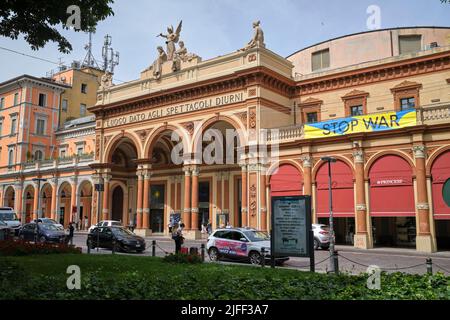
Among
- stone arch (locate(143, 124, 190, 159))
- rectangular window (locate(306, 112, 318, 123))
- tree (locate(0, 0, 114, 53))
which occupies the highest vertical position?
rectangular window (locate(306, 112, 318, 123))

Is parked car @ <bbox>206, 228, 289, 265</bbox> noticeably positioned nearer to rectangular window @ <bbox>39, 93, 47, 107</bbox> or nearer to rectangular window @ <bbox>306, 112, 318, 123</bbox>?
rectangular window @ <bbox>306, 112, 318, 123</bbox>

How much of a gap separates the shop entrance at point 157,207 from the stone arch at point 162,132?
6.12 metres

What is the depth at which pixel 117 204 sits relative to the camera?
45.9 m

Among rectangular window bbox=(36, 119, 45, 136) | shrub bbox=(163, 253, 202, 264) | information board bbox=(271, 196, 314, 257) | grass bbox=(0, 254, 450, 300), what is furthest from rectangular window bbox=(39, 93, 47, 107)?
grass bbox=(0, 254, 450, 300)

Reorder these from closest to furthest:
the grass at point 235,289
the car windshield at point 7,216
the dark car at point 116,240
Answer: the grass at point 235,289 < the dark car at point 116,240 < the car windshield at point 7,216

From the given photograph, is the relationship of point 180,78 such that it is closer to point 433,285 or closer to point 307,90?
point 307,90

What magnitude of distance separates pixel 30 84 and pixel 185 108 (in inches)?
1222

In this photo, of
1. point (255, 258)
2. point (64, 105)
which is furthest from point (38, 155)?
point (255, 258)

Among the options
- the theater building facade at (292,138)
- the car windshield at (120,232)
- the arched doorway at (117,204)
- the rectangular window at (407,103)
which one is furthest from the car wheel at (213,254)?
the arched doorway at (117,204)

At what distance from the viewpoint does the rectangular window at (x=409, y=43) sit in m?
35.4

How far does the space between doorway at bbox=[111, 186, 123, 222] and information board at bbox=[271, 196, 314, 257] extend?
3396 centimetres

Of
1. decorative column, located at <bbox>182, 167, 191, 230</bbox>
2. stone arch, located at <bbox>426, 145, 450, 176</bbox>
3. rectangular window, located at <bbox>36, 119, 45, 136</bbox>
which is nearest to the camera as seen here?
stone arch, located at <bbox>426, 145, 450, 176</bbox>

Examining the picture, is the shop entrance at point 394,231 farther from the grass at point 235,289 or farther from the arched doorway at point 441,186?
the grass at point 235,289

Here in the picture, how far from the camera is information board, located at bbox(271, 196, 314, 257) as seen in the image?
43.9 ft
